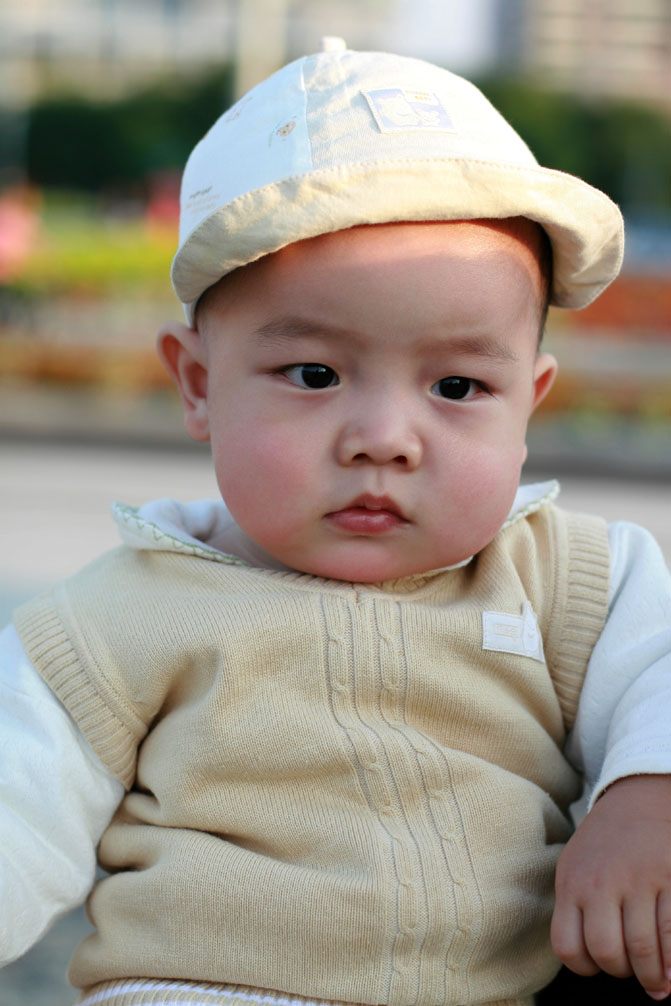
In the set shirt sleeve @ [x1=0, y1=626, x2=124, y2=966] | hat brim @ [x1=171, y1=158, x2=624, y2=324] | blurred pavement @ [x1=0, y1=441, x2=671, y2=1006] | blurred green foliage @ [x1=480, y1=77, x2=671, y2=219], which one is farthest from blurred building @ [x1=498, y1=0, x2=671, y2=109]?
shirt sleeve @ [x1=0, y1=626, x2=124, y2=966]

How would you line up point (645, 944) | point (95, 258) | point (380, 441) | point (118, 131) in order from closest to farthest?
point (645, 944) → point (380, 441) → point (95, 258) → point (118, 131)

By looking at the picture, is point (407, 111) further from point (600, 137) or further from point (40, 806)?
point (600, 137)

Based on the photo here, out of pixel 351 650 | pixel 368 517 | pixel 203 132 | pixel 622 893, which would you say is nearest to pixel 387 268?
pixel 368 517

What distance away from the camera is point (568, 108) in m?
7.87

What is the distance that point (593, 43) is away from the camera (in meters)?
8.24

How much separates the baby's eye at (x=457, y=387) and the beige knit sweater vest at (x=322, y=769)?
196 mm

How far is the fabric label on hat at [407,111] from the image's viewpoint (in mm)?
1149

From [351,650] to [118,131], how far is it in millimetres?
8120

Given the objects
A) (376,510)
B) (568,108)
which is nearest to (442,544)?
(376,510)

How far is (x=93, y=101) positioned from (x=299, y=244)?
833 cm

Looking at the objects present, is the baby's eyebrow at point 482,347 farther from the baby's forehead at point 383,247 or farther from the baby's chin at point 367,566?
the baby's chin at point 367,566

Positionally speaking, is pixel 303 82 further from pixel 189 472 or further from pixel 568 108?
pixel 568 108

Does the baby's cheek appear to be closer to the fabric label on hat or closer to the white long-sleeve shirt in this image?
the white long-sleeve shirt

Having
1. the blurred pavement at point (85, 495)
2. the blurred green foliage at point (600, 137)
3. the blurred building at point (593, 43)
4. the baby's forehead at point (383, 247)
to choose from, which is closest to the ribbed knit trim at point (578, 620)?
the baby's forehead at point (383, 247)
